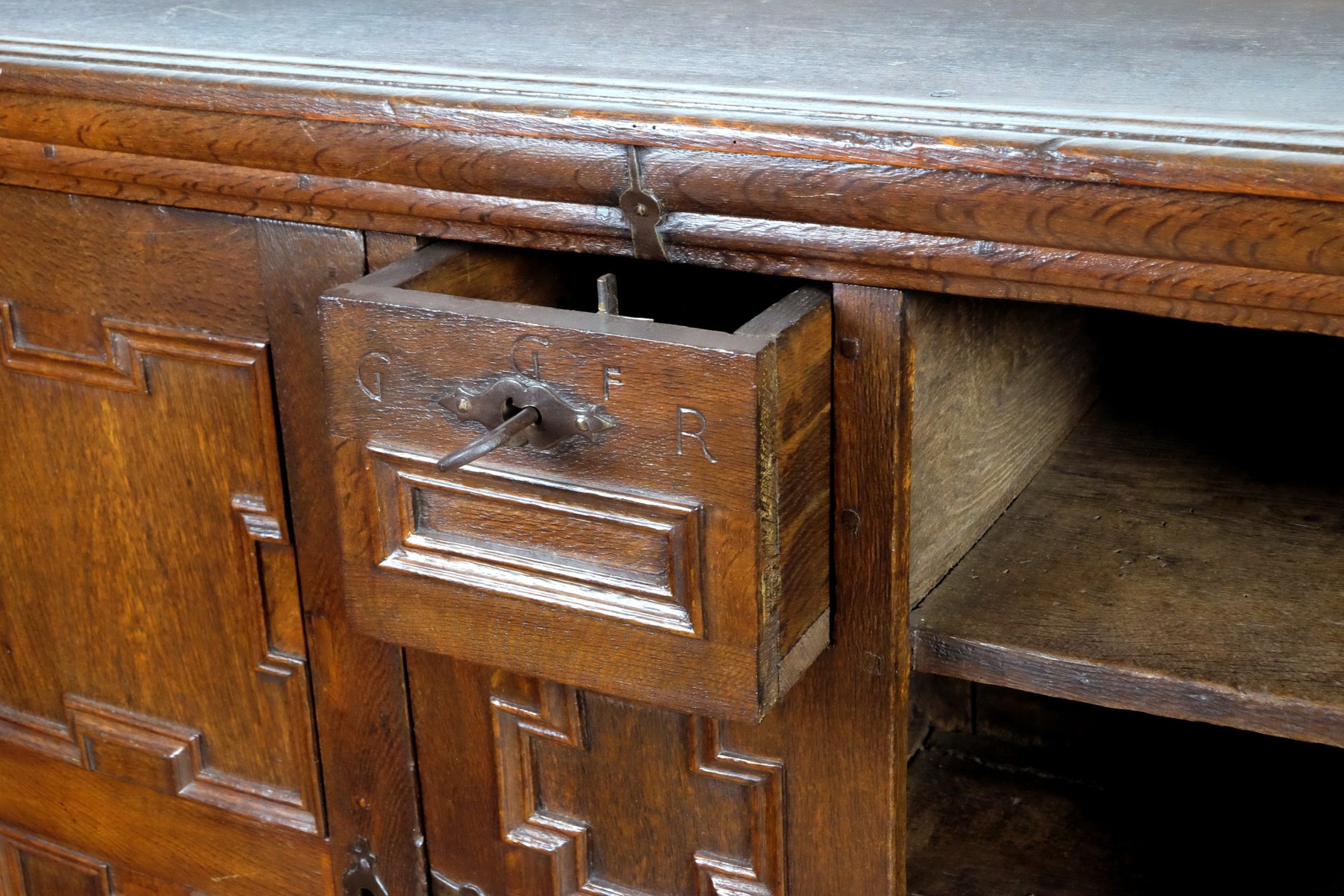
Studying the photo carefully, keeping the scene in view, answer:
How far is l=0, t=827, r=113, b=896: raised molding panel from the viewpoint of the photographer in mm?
1221

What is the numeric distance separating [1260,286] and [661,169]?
11.2 inches

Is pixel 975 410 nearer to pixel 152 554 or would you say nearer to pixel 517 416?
pixel 517 416

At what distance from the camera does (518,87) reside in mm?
798

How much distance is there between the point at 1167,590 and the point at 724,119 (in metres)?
0.35

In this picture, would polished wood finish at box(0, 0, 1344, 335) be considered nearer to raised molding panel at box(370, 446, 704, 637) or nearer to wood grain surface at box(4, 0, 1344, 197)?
wood grain surface at box(4, 0, 1344, 197)

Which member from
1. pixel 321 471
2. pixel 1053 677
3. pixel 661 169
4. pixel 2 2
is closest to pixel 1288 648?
pixel 1053 677

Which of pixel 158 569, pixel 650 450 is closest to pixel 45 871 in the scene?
pixel 158 569

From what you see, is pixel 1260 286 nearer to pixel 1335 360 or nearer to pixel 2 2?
pixel 1335 360

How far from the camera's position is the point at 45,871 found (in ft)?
4.16

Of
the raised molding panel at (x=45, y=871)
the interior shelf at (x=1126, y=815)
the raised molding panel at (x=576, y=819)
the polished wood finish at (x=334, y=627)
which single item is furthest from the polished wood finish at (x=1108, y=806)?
the raised molding panel at (x=45, y=871)

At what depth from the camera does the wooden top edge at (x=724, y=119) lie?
63cm

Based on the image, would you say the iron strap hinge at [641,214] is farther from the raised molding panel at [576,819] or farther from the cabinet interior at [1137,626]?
the raised molding panel at [576,819]

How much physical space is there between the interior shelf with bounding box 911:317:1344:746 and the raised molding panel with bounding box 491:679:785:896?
0.44 feet

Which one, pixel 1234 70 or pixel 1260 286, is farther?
pixel 1234 70
